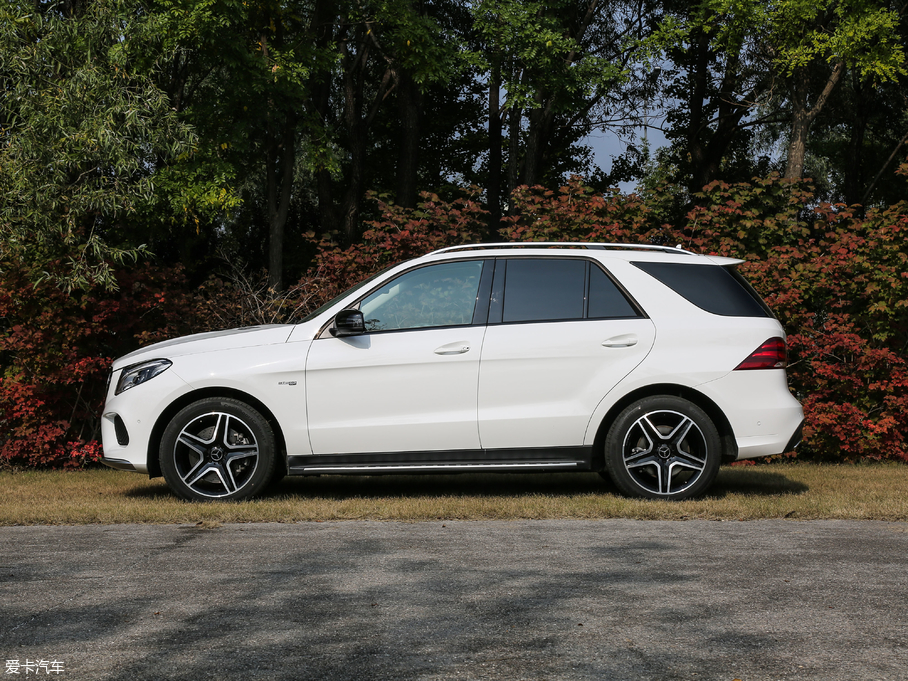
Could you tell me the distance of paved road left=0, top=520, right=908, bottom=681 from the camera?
357 cm

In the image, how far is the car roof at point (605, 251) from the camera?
7738 mm

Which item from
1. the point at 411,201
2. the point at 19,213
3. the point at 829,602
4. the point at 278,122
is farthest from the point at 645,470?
the point at 411,201

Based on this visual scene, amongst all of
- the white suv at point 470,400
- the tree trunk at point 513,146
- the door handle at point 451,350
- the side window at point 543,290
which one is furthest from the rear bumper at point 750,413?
the tree trunk at point 513,146

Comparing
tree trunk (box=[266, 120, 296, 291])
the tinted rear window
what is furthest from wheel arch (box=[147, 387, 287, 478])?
tree trunk (box=[266, 120, 296, 291])

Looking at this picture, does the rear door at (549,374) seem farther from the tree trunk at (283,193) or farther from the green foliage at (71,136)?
the tree trunk at (283,193)

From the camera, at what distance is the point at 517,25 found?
19562mm

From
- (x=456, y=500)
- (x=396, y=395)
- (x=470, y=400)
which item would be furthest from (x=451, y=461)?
(x=396, y=395)

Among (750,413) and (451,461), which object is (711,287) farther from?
(451,461)

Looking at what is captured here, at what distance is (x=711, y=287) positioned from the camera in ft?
25.1

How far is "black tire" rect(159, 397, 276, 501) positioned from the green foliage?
343 cm

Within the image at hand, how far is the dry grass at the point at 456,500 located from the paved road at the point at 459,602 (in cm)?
44

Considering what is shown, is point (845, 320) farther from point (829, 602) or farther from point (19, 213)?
point (19, 213)

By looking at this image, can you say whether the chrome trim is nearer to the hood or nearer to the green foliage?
the hood

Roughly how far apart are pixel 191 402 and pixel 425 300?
77.3 inches
